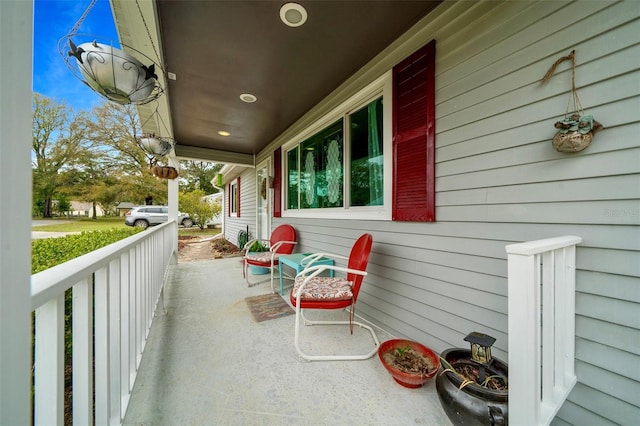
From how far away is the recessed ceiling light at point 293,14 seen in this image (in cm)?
192

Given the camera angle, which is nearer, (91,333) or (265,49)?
(91,333)

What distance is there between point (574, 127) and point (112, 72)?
269 cm

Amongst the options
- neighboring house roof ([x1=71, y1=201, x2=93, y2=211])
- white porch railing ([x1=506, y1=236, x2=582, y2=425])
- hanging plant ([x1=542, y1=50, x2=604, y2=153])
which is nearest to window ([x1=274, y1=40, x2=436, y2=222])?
hanging plant ([x1=542, y1=50, x2=604, y2=153])

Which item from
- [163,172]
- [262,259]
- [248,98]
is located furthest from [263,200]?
[248,98]

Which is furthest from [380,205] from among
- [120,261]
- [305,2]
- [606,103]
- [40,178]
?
[40,178]

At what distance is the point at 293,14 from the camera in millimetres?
1994

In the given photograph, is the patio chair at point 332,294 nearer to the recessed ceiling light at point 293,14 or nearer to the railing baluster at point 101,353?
the railing baluster at point 101,353

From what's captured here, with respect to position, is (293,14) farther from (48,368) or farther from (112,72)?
(48,368)

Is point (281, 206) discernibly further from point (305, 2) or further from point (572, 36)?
point (572, 36)

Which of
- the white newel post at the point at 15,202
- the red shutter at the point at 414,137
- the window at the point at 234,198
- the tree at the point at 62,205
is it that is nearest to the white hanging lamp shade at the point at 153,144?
the red shutter at the point at 414,137

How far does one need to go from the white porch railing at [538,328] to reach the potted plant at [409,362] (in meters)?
0.63

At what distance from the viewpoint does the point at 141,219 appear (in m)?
13.6

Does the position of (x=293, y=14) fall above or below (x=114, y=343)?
above

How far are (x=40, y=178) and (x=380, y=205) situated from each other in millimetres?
14864
